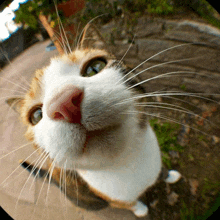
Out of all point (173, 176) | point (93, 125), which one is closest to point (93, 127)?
point (93, 125)

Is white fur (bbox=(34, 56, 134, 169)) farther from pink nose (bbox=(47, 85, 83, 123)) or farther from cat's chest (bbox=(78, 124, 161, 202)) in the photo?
cat's chest (bbox=(78, 124, 161, 202))

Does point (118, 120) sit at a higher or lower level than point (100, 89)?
lower

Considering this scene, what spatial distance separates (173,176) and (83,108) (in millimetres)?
447

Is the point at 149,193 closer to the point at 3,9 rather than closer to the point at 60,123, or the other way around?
the point at 60,123

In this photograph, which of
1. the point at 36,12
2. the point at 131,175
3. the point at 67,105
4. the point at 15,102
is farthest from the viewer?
the point at 131,175

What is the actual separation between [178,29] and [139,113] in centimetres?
29

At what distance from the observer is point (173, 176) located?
2.06ft

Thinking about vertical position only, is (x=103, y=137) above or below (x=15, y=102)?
below

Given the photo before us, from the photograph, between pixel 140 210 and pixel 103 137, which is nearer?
pixel 103 137

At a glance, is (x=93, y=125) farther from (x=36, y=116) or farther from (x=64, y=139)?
(x=36, y=116)

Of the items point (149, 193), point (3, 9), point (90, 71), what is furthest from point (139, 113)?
point (3, 9)

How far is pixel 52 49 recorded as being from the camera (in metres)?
0.52

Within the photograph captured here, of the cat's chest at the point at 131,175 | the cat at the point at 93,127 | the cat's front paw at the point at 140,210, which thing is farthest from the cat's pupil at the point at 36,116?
the cat's front paw at the point at 140,210

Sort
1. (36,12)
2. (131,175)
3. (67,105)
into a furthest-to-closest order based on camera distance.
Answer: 1. (131,175)
2. (36,12)
3. (67,105)
